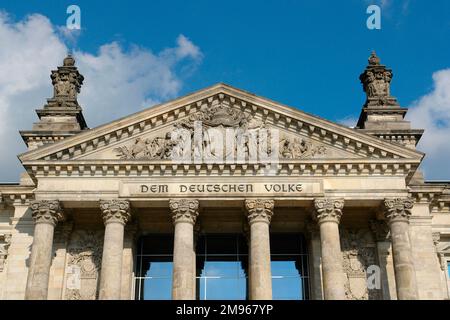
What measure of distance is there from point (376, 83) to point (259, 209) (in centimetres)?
1364

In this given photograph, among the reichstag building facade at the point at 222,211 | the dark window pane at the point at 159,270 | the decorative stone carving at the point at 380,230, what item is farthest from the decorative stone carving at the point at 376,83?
the dark window pane at the point at 159,270

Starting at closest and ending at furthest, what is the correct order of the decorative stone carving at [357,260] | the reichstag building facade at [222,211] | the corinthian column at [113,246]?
the corinthian column at [113,246]
the reichstag building facade at [222,211]
the decorative stone carving at [357,260]

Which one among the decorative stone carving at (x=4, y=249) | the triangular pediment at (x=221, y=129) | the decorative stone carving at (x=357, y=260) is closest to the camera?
the triangular pediment at (x=221, y=129)

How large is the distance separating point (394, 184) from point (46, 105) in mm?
20980

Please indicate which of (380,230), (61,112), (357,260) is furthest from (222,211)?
(61,112)

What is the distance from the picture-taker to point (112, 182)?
32.6 metres

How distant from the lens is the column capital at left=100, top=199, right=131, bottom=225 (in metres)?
31.8

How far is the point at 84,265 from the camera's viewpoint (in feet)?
111

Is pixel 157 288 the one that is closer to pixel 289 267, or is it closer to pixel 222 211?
pixel 222 211

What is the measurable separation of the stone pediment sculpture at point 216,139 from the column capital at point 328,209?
198 cm

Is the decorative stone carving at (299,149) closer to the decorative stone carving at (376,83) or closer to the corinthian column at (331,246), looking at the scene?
the corinthian column at (331,246)

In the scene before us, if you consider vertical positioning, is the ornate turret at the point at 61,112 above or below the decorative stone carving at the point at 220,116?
above

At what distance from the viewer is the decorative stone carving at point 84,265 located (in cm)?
3316

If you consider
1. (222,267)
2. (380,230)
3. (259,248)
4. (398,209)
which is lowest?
(259,248)
